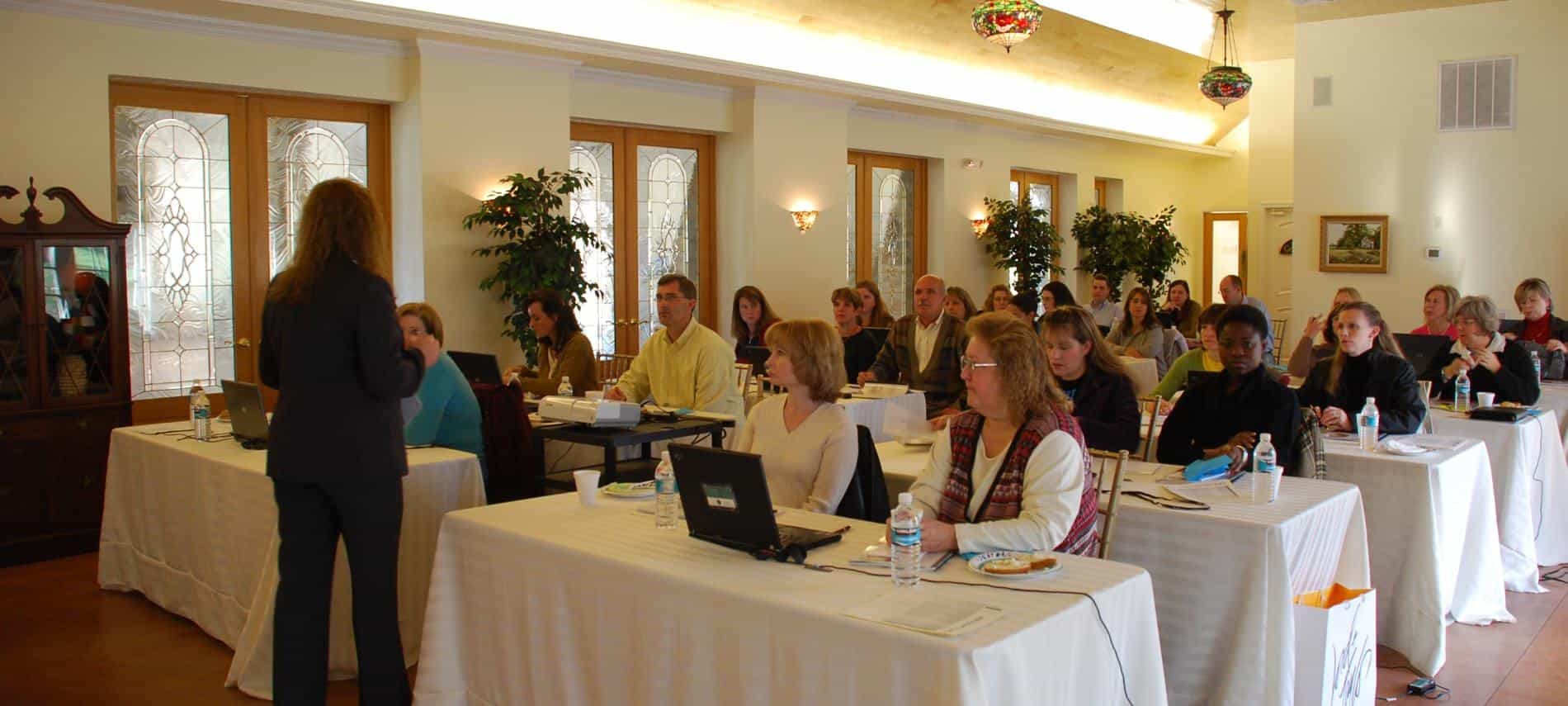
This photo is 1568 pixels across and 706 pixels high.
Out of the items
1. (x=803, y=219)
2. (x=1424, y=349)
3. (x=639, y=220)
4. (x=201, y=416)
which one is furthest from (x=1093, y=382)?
(x=803, y=219)

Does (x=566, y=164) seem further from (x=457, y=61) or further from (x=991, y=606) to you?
(x=991, y=606)

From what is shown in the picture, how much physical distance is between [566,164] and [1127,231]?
823 cm

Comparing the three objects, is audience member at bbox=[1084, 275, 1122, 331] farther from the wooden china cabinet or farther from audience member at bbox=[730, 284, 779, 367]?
the wooden china cabinet

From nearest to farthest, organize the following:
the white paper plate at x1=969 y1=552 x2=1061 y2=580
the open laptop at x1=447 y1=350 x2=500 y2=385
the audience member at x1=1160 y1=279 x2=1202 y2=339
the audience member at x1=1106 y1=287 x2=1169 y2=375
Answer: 1. the white paper plate at x1=969 y1=552 x2=1061 y2=580
2. the open laptop at x1=447 y1=350 x2=500 y2=385
3. the audience member at x1=1106 y1=287 x2=1169 y2=375
4. the audience member at x1=1160 y1=279 x2=1202 y2=339

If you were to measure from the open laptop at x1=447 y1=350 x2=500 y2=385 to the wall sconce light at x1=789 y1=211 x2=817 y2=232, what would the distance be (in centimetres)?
517

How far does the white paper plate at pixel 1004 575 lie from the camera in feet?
9.22

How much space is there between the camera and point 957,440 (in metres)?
3.42

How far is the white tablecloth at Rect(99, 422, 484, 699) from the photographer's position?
14.4 ft

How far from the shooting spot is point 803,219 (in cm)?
1134

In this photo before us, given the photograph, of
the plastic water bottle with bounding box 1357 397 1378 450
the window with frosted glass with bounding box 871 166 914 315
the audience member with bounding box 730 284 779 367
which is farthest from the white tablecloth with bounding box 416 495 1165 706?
the window with frosted glass with bounding box 871 166 914 315

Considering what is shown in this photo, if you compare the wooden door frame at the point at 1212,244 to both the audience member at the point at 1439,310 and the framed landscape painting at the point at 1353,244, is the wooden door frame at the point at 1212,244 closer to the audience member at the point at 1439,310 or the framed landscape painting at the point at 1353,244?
the framed landscape painting at the point at 1353,244

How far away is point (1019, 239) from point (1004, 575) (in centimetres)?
1130

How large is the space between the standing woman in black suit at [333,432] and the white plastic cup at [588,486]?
0.52m

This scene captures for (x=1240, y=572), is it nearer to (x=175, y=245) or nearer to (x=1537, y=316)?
(x=1537, y=316)
